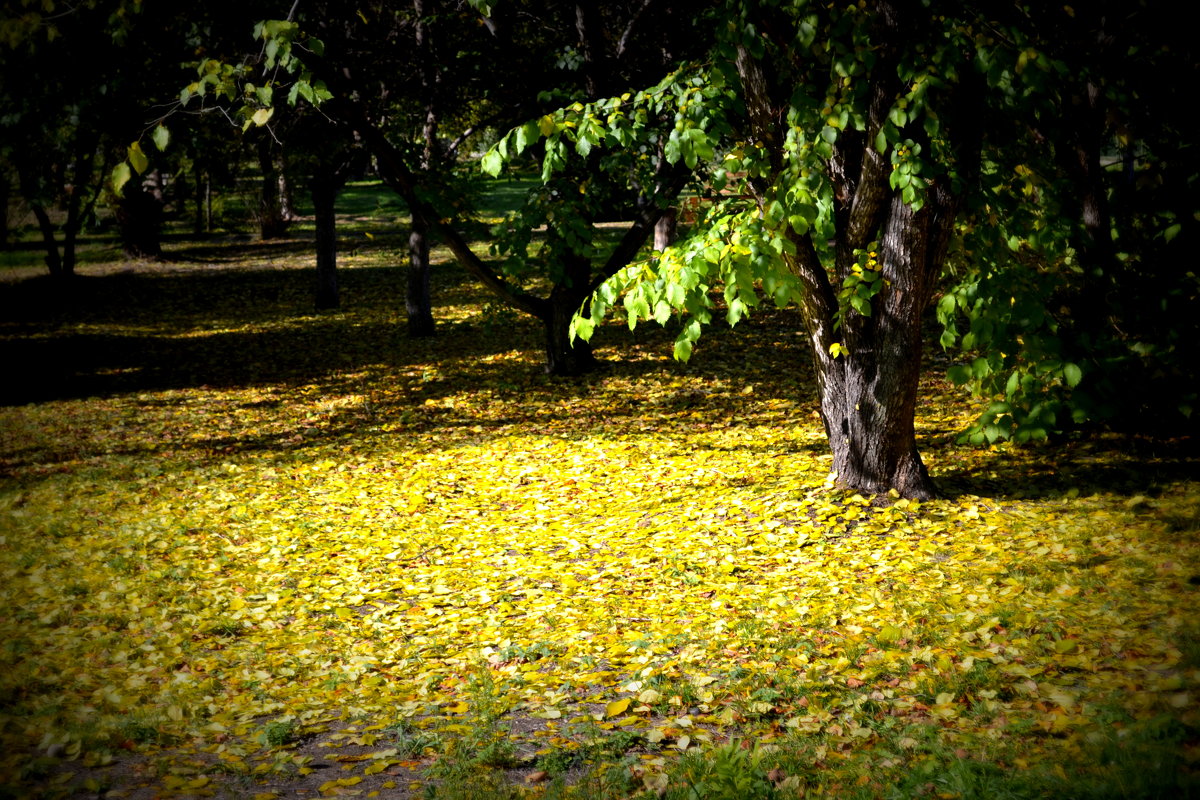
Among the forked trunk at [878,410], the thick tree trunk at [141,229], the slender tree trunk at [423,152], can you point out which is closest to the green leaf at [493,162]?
the forked trunk at [878,410]

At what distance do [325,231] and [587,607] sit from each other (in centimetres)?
1360

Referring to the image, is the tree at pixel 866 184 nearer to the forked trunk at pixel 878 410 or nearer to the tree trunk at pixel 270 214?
the forked trunk at pixel 878 410

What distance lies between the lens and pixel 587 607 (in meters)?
5.74

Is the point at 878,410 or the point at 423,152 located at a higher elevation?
the point at 423,152

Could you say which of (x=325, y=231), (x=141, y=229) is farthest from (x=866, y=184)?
(x=141, y=229)

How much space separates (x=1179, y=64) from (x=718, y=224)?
189 inches

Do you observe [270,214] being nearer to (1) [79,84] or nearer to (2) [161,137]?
(1) [79,84]

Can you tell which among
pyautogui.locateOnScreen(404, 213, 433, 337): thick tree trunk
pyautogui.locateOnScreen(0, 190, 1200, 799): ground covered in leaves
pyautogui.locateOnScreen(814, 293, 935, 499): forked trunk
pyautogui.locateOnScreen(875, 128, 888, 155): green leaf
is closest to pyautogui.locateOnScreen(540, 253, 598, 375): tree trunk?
pyautogui.locateOnScreen(0, 190, 1200, 799): ground covered in leaves

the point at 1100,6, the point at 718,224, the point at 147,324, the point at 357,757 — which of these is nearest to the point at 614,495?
the point at 718,224

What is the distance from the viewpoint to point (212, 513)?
8070 mm

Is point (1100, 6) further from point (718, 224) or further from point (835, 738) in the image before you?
point (835, 738)

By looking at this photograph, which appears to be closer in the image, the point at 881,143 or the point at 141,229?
the point at 881,143

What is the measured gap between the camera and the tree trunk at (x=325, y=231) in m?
15.9

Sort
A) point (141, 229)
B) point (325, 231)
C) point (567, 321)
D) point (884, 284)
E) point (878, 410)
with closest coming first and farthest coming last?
1. point (884, 284)
2. point (878, 410)
3. point (567, 321)
4. point (325, 231)
5. point (141, 229)
